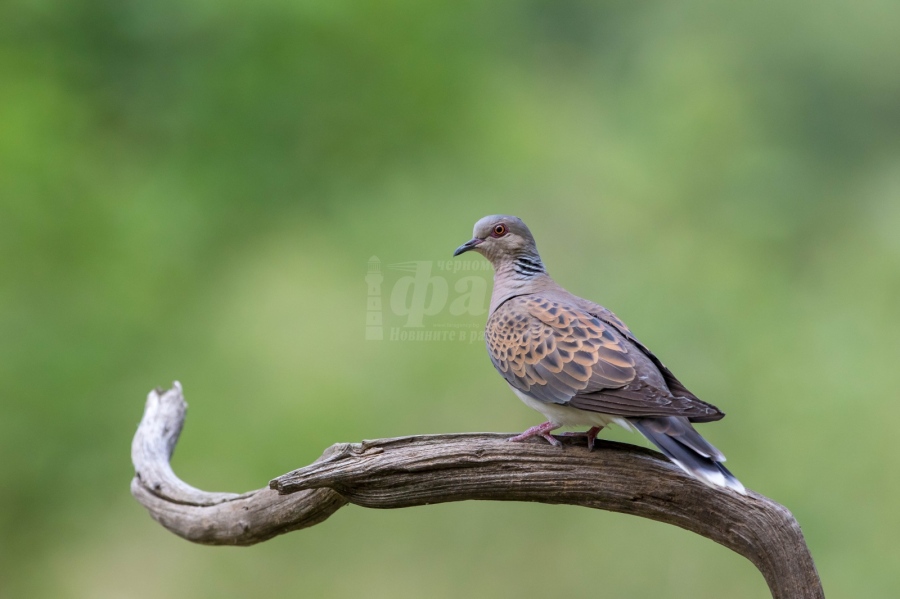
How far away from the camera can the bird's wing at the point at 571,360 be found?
2256 millimetres

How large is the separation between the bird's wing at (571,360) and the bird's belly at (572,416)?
0.11ft

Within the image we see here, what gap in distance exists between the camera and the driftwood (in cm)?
237

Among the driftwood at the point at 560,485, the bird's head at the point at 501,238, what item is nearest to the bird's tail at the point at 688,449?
the driftwood at the point at 560,485

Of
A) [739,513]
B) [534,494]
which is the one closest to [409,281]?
[534,494]

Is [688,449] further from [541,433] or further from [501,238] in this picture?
[501,238]

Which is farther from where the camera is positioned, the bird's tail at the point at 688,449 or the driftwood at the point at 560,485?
the driftwood at the point at 560,485

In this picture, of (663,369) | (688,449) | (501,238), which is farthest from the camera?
(501,238)

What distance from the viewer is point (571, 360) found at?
7.93 ft

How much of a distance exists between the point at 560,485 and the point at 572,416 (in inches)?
8.6

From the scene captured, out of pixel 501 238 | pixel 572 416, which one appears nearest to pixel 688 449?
pixel 572 416

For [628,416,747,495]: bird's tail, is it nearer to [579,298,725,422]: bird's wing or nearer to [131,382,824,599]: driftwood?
[579,298,725,422]: bird's wing

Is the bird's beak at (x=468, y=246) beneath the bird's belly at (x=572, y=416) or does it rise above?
above

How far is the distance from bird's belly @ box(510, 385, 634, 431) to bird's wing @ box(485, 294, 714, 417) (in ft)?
0.11

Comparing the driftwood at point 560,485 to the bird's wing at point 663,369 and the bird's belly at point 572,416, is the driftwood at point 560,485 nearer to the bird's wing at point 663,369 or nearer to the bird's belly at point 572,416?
the bird's belly at point 572,416
